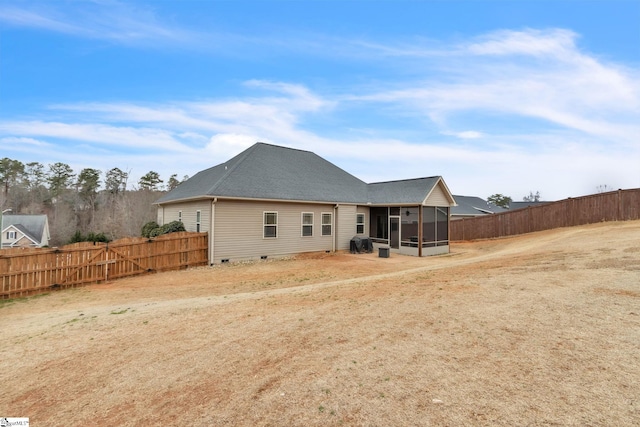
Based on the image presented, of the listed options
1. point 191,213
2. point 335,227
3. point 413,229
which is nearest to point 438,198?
point 413,229

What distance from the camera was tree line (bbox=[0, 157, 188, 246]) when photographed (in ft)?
163

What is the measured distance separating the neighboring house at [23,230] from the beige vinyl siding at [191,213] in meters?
36.3

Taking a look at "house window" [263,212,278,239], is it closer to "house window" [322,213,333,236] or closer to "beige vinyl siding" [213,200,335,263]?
"beige vinyl siding" [213,200,335,263]

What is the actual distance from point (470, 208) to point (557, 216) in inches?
823

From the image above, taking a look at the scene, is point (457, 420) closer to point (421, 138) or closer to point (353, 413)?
point (353, 413)

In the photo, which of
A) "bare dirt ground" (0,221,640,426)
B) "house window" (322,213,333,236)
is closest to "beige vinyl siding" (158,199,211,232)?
"house window" (322,213,333,236)

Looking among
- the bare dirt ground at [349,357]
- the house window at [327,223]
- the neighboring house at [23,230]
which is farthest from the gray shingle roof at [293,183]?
the neighboring house at [23,230]

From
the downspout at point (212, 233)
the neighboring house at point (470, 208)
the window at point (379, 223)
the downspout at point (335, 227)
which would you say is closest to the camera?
the downspout at point (212, 233)

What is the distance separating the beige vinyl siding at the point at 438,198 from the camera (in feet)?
63.8

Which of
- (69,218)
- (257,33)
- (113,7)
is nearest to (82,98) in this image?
(113,7)

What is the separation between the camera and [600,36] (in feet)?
42.7

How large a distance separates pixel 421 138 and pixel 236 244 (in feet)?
58.5

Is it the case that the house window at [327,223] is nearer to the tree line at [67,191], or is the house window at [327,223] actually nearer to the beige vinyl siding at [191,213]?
the beige vinyl siding at [191,213]

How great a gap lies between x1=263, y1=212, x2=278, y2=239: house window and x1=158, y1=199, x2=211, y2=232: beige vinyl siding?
10.1 ft
